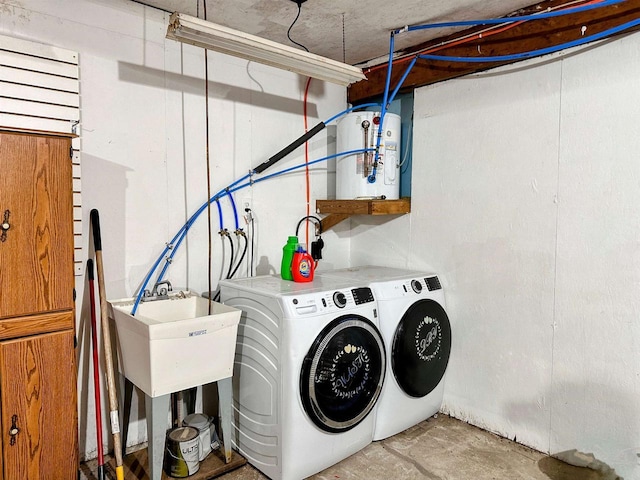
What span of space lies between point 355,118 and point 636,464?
233cm

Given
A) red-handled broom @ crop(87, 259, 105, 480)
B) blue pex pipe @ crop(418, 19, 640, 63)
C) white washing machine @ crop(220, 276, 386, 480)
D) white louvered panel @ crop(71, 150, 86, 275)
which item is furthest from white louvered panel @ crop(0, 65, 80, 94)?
blue pex pipe @ crop(418, 19, 640, 63)

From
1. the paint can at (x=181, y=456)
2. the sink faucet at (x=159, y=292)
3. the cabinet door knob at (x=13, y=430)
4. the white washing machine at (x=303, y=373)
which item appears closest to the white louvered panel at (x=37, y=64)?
the sink faucet at (x=159, y=292)

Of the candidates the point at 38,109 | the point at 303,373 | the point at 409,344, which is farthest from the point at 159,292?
the point at 409,344

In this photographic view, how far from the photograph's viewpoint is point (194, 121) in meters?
2.61

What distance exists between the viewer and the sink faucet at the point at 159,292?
239 centimetres

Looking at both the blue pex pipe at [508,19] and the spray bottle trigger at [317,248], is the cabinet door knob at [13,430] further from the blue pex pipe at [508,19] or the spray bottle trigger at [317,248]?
the blue pex pipe at [508,19]

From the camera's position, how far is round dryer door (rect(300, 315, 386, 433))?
2.15 metres

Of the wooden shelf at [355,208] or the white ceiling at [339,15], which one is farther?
the wooden shelf at [355,208]

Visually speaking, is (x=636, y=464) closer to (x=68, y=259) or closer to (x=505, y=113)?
(x=505, y=113)

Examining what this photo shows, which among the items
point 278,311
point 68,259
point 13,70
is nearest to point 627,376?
point 278,311

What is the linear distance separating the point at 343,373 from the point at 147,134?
5.26 feet

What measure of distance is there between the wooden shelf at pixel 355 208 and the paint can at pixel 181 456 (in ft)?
5.19

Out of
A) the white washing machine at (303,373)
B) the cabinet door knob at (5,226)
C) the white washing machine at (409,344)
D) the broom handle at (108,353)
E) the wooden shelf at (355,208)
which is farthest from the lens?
→ the wooden shelf at (355,208)

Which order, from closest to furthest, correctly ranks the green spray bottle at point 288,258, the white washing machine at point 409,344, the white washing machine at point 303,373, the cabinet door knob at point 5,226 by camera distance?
the cabinet door knob at point 5,226 → the white washing machine at point 303,373 → the white washing machine at point 409,344 → the green spray bottle at point 288,258
